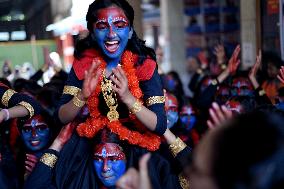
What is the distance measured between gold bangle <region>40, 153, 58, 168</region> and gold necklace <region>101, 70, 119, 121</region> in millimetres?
406

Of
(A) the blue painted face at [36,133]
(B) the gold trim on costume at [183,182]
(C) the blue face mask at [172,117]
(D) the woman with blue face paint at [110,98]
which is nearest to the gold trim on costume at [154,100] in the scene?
(D) the woman with blue face paint at [110,98]

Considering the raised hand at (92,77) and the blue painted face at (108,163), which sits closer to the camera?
the raised hand at (92,77)

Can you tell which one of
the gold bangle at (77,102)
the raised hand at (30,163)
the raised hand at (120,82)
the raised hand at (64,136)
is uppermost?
the raised hand at (120,82)

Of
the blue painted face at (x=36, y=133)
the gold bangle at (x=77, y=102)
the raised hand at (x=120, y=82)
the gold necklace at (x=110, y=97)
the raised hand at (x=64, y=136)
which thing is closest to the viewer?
the raised hand at (x=120, y=82)

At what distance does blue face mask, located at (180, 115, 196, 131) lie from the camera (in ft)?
14.4

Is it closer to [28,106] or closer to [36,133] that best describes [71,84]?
[28,106]

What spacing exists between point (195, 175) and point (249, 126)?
173 millimetres

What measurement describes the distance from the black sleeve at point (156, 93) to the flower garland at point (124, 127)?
35 mm

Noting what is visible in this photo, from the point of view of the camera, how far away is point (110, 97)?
258cm

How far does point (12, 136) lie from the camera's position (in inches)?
152

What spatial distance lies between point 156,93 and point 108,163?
411 millimetres

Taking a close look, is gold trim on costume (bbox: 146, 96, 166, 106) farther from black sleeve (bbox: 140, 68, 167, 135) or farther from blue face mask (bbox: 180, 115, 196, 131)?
blue face mask (bbox: 180, 115, 196, 131)

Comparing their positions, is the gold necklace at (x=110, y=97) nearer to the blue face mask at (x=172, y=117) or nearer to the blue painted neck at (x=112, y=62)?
the blue painted neck at (x=112, y=62)

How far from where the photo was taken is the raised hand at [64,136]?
280 cm
